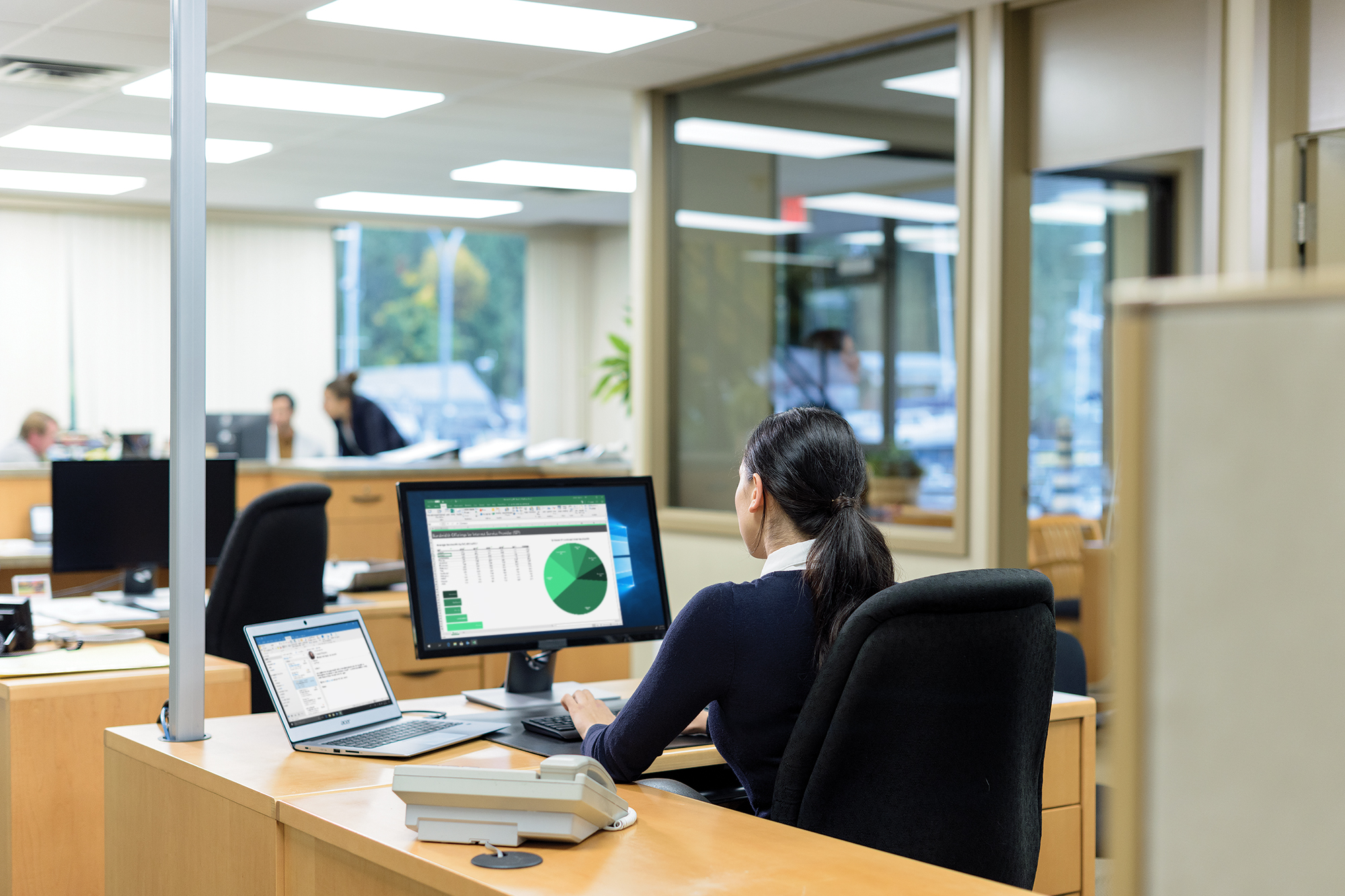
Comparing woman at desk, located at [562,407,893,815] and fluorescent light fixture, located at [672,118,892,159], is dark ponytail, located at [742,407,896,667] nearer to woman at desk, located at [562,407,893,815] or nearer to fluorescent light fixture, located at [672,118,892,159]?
woman at desk, located at [562,407,893,815]

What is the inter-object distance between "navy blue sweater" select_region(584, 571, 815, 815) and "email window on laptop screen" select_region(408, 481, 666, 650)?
21.6 inches

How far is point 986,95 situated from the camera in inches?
168

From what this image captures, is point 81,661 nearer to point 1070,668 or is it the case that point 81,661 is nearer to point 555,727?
A: point 555,727

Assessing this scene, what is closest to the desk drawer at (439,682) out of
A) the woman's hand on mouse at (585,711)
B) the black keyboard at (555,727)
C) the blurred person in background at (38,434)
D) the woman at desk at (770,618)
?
the black keyboard at (555,727)

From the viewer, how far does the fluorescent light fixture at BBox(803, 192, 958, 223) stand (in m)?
4.74

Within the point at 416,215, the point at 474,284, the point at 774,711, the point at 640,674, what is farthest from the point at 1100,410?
the point at 474,284

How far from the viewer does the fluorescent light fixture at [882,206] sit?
187 inches

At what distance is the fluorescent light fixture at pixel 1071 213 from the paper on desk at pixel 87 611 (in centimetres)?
526

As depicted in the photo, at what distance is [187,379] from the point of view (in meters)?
2.12

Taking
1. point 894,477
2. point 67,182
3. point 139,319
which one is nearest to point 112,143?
point 67,182

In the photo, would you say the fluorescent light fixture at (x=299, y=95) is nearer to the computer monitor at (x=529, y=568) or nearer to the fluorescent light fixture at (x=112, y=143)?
the fluorescent light fixture at (x=112, y=143)

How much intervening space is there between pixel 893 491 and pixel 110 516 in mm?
2582

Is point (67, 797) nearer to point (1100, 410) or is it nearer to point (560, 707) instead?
point (560, 707)

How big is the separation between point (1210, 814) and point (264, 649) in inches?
69.1
